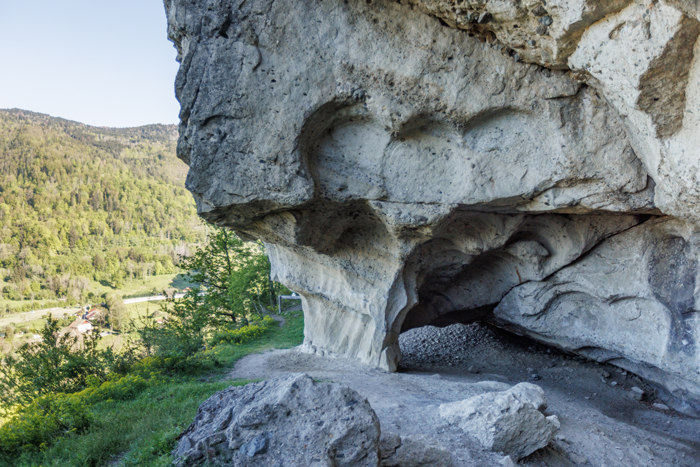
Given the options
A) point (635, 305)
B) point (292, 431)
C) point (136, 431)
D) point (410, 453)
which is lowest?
point (136, 431)

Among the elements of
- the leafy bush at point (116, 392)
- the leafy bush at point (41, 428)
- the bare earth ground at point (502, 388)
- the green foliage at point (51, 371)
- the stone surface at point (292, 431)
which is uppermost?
the stone surface at point (292, 431)

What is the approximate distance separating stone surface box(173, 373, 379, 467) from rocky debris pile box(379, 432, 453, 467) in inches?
20.0

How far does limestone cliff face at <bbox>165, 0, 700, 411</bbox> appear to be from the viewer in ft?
14.8

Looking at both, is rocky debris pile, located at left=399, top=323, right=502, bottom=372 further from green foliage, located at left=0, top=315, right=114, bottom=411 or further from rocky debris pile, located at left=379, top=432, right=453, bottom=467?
green foliage, located at left=0, top=315, right=114, bottom=411

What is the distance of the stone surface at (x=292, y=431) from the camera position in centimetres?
306

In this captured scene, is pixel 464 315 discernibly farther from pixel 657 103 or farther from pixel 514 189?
pixel 657 103

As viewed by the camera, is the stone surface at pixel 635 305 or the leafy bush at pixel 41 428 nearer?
the leafy bush at pixel 41 428

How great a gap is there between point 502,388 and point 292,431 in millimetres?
4417

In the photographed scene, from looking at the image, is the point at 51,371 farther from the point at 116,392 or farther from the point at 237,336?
the point at 237,336

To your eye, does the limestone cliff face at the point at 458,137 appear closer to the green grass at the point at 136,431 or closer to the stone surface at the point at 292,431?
the green grass at the point at 136,431

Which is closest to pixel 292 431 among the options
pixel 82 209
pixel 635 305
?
pixel 635 305

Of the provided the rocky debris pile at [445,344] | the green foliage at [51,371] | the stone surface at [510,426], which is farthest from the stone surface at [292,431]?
the green foliage at [51,371]

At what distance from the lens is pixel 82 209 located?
63.8m

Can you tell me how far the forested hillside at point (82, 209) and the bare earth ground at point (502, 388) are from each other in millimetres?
53146
